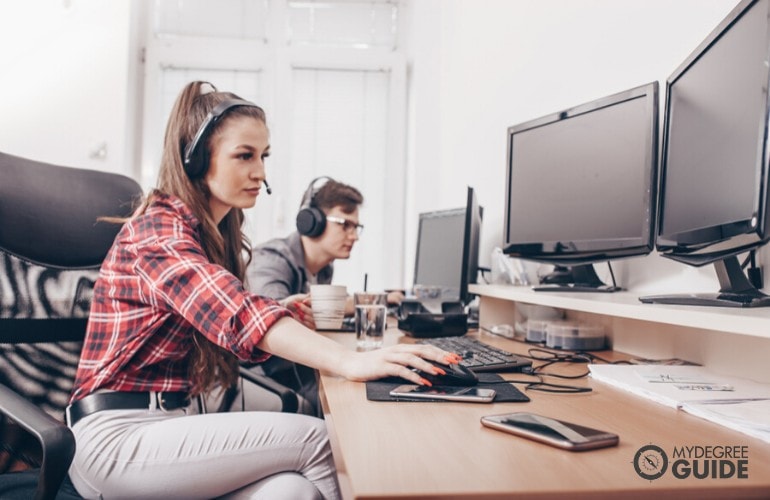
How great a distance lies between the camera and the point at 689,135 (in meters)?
1.02

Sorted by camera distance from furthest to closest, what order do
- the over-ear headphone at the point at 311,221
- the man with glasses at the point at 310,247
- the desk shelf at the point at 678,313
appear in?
the over-ear headphone at the point at 311,221 → the man with glasses at the point at 310,247 → the desk shelf at the point at 678,313

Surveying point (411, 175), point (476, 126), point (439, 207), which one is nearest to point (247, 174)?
point (476, 126)

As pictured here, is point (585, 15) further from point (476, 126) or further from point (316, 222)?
point (316, 222)

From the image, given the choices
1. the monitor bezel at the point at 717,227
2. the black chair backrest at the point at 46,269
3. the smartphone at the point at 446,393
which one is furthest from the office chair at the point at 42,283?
the monitor bezel at the point at 717,227

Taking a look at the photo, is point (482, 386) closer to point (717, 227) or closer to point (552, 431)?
point (552, 431)

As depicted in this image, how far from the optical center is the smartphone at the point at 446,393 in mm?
767

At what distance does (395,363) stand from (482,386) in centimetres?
13

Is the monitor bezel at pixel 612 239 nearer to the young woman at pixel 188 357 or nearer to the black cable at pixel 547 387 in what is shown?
the black cable at pixel 547 387

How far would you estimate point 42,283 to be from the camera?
1.15 meters

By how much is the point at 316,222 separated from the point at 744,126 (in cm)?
147

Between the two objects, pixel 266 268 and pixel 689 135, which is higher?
pixel 689 135

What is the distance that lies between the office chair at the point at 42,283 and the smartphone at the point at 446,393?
62 centimetres

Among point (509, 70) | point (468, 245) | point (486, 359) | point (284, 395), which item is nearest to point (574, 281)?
point (468, 245)

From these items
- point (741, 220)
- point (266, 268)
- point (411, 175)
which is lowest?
point (266, 268)
